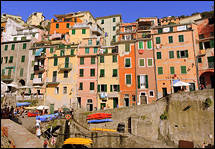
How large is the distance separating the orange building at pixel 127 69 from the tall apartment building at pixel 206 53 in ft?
38.7

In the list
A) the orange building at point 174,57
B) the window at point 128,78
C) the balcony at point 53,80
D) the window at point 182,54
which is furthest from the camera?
the balcony at point 53,80

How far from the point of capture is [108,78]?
32.6 meters

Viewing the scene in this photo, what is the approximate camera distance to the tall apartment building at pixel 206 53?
28797 millimetres

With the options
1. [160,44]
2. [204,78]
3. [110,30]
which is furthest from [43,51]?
[204,78]

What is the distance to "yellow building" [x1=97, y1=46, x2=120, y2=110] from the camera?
31.6 meters

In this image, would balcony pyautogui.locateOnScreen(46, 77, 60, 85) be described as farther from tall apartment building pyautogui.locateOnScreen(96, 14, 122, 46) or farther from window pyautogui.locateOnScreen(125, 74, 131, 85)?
tall apartment building pyautogui.locateOnScreen(96, 14, 122, 46)

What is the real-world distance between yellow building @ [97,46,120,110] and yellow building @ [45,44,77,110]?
521 centimetres

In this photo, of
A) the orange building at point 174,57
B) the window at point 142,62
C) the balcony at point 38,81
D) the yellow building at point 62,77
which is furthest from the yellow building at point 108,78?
the balcony at point 38,81

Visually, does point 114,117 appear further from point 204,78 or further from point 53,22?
point 53,22

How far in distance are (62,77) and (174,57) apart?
2229 cm

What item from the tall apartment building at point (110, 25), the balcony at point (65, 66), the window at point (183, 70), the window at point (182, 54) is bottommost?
the window at point (183, 70)

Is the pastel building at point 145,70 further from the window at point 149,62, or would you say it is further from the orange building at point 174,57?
the orange building at point 174,57

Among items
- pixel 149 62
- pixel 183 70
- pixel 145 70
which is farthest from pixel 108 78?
pixel 183 70

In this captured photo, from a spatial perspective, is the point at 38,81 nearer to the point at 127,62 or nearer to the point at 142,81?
the point at 127,62
